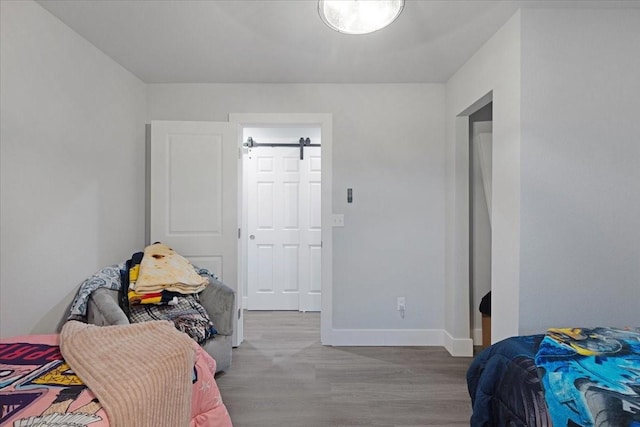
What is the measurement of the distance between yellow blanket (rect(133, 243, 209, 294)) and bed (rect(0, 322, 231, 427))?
34.2 inches

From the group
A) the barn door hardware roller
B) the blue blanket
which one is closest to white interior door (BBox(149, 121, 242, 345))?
the barn door hardware roller

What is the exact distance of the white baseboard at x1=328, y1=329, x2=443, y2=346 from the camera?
3.13 m

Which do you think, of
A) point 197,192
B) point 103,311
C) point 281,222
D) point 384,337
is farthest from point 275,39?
point 384,337

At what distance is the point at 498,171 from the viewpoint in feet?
7.20

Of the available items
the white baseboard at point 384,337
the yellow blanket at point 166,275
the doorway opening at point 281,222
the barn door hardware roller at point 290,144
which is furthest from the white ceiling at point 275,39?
the white baseboard at point 384,337

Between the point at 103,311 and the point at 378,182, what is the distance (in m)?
2.38

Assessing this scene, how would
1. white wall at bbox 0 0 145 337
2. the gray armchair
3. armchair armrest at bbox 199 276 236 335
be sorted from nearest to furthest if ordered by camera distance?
1. white wall at bbox 0 0 145 337
2. the gray armchair
3. armchair armrest at bbox 199 276 236 335

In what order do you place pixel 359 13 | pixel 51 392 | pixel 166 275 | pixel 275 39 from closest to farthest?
pixel 51 392
pixel 359 13
pixel 275 39
pixel 166 275

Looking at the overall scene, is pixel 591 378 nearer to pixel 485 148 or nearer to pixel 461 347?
pixel 461 347

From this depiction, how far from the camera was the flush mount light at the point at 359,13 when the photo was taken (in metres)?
1.61

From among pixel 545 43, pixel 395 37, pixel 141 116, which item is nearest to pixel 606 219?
pixel 545 43

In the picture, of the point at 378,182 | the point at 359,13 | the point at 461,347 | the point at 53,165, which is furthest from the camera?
the point at 378,182

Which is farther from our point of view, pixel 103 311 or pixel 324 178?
pixel 324 178

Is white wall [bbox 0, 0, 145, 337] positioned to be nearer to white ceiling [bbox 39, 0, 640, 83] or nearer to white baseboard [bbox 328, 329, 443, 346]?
white ceiling [bbox 39, 0, 640, 83]
